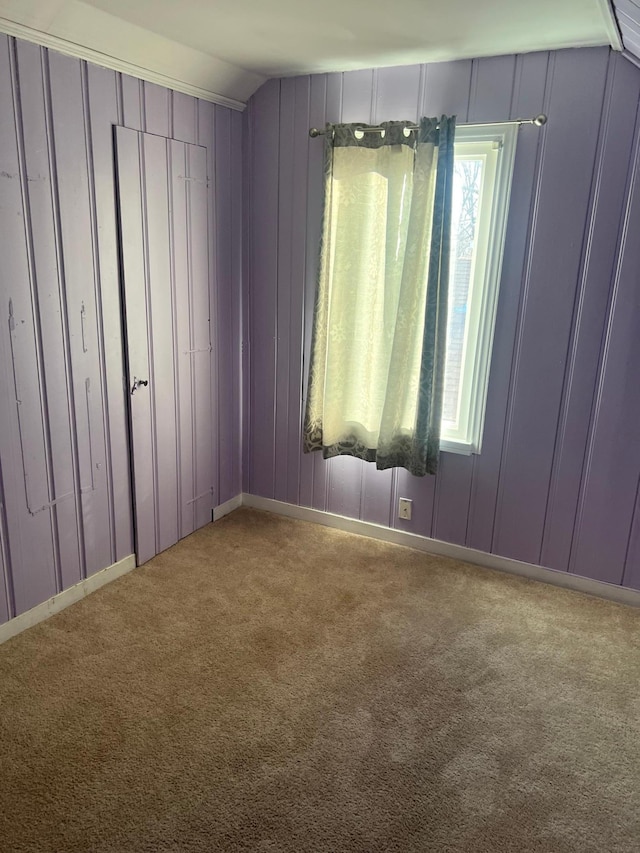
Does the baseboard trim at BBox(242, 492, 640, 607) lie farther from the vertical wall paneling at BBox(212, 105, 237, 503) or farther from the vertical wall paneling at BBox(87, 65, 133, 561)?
the vertical wall paneling at BBox(87, 65, 133, 561)

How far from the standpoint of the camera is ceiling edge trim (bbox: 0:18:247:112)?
7.02 ft

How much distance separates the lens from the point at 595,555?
9.50ft

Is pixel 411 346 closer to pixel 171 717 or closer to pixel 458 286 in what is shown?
pixel 458 286

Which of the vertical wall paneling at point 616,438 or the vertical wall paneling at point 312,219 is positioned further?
the vertical wall paneling at point 312,219

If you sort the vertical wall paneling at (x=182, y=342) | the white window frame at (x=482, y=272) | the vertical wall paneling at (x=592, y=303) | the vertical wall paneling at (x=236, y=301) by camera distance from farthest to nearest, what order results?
the vertical wall paneling at (x=236, y=301) → the vertical wall paneling at (x=182, y=342) → the white window frame at (x=482, y=272) → the vertical wall paneling at (x=592, y=303)

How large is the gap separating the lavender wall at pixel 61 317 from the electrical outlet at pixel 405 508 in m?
1.40

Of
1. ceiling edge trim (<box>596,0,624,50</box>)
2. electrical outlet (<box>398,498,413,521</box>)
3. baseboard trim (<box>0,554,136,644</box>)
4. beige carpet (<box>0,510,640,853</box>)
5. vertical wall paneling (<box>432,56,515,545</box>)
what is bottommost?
beige carpet (<box>0,510,640,853</box>)

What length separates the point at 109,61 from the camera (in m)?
2.49

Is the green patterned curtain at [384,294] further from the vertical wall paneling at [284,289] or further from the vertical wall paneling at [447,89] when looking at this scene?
the vertical wall paneling at [284,289]

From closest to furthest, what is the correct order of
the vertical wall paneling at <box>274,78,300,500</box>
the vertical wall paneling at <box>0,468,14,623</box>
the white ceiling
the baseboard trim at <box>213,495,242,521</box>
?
the white ceiling → the vertical wall paneling at <box>0,468,14,623</box> → the vertical wall paneling at <box>274,78,300,500</box> → the baseboard trim at <box>213,495,242,521</box>

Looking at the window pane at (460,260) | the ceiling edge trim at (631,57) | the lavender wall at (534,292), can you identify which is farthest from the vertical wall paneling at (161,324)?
the ceiling edge trim at (631,57)

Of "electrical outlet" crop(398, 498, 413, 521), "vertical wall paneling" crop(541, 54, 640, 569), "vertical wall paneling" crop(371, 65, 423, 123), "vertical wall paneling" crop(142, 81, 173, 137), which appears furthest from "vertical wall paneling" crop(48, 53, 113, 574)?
"vertical wall paneling" crop(541, 54, 640, 569)

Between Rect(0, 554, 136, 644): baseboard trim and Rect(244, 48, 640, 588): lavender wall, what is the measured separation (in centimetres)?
124

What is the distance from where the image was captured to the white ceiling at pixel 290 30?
83.2 inches
